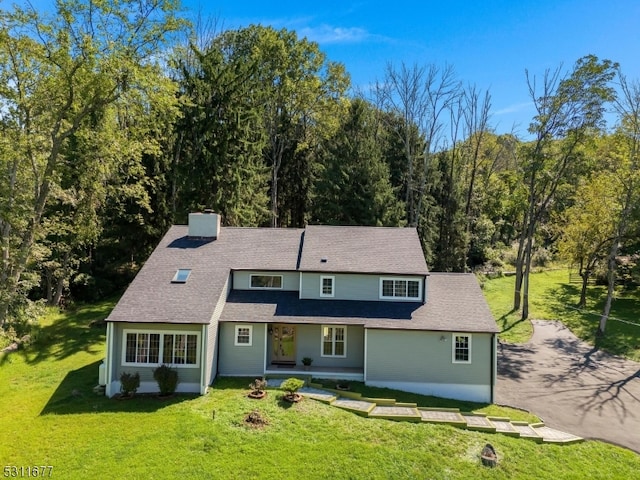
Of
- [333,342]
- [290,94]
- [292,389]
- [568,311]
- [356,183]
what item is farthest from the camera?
[290,94]

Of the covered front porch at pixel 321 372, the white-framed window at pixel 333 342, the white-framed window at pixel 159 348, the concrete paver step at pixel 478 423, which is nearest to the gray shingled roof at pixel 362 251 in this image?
the white-framed window at pixel 333 342

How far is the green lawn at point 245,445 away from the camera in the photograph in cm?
1091

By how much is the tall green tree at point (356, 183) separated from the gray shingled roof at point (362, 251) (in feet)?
32.0

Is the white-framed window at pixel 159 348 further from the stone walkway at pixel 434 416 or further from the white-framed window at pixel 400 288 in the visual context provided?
the white-framed window at pixel 400 288

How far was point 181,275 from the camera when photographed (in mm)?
17875

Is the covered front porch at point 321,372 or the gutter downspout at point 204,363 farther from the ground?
the gutter downspout at point 204,363

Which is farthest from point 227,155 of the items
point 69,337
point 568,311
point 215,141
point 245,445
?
point 568,311

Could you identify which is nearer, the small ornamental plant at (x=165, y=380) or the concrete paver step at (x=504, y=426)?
the concrete paver step at (x=504, y=426)

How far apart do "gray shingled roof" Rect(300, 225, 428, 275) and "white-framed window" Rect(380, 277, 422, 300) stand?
19.9 inches

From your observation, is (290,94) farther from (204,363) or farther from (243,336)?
(204,363)

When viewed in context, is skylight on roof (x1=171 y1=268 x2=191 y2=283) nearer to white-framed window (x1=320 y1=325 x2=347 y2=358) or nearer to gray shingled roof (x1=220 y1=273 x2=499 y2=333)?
gray shingled roof (x1=220 y1=273 x2=499 y2=333)

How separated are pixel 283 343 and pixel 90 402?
7.67 m

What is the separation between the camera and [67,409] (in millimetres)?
13945

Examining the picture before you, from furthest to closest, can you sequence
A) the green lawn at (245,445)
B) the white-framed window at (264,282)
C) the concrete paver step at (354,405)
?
1. the white-framed window at (264,282)
2. the concrete paver step at (354,405)
3. the green lawn at (245,445)
